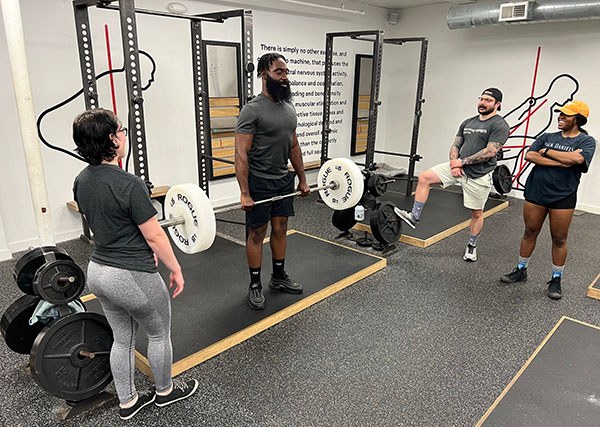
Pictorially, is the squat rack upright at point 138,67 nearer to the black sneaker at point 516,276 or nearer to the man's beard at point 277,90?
the man's beard at point 277,90

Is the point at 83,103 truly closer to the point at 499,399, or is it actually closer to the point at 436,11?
the point at 499,399

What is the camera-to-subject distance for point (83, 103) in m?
3.78

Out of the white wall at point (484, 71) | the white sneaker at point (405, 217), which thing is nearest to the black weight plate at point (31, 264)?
the white sneaker at point (405, 217)

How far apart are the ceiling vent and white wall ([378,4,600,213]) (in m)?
0.54

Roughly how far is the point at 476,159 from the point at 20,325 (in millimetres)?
3155

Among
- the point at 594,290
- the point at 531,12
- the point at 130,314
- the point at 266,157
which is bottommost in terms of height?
the point at 594,290

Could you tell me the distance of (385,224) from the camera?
147 inches

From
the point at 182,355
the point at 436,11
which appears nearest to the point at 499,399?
the point at 182,355

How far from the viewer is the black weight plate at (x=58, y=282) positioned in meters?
1.79

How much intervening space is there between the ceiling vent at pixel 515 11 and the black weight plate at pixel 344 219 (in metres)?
3.09

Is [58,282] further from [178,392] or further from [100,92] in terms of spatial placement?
[100,92]

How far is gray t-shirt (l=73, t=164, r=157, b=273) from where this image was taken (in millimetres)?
1488

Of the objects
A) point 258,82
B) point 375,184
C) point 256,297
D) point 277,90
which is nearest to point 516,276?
point 375,184

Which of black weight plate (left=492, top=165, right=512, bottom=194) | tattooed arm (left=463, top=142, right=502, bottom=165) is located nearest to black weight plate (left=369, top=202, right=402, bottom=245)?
tattooed arm (left=463, top=142, right=502, bottom=165)
